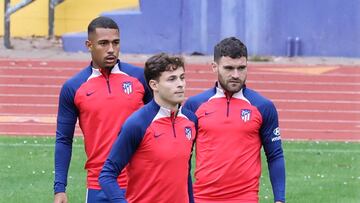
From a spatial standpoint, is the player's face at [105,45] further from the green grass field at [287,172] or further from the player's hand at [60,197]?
the green grass field at [287,172]

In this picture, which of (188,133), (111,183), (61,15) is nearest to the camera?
(111,183)

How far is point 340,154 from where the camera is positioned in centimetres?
1345

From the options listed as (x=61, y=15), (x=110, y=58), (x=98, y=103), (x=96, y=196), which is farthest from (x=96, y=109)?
(x=61, y=15)

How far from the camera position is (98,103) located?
694 centimetres

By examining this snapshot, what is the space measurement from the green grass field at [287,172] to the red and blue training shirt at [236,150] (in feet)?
12.3

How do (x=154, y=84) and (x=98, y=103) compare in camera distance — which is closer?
(x=154, y=84)

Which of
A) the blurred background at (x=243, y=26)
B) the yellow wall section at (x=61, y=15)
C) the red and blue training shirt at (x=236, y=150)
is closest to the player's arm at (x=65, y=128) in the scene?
the red and blue training shirt at (x=236, y=150)

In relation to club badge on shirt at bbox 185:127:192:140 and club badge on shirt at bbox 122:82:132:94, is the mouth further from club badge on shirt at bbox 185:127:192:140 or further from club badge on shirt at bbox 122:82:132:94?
Result: club badge on shirt at bbox 185:127:192:140

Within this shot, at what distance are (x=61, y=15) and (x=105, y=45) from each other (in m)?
18.9

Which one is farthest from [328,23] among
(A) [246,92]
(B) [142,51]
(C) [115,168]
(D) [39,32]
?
(C) [115,168]

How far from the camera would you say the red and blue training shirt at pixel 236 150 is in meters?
6.89

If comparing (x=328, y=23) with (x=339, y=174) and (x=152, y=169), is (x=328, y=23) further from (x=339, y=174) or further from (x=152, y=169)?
(x=152, y=169)

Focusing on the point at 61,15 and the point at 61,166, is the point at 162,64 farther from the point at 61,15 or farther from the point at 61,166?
the point at 61,15

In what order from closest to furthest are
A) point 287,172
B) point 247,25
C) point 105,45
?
point 105,45 → point 287,172 → point 247,25
